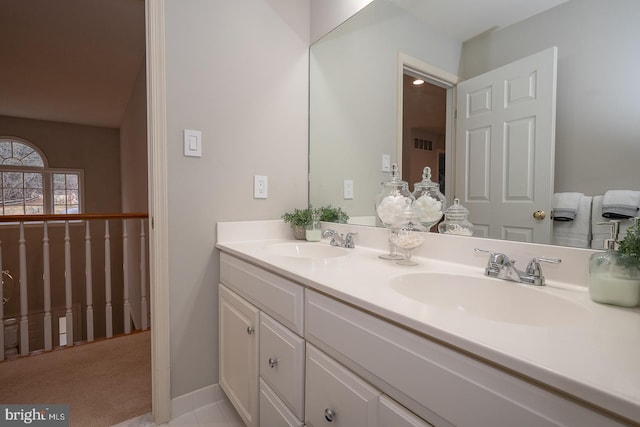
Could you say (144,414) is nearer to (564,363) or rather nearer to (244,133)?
(244,133)

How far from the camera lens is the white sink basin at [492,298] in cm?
71


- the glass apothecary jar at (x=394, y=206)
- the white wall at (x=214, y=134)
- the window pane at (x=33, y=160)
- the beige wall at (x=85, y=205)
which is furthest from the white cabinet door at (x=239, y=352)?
the window pane at (x=33, y=160)

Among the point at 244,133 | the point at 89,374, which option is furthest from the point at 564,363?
the point at 89,374

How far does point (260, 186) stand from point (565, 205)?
126 cm

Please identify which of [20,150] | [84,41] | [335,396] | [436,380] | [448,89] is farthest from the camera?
[20,150]

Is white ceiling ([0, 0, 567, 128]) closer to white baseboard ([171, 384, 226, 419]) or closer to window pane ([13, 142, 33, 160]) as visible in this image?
window pane ([13, 142, 33, 160])

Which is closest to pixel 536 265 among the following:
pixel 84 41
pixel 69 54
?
pixel 84 41

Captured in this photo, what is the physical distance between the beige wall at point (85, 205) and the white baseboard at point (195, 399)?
387 centimetres

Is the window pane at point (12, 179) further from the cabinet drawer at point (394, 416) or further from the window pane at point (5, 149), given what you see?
the cabinet drawer at point (394, 416)

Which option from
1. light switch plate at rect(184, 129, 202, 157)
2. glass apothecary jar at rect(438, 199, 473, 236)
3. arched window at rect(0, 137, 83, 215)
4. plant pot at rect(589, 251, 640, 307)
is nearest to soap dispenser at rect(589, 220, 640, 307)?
plant pot at rect(589, 251, 640, 307)

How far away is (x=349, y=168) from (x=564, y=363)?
1373 millimetres

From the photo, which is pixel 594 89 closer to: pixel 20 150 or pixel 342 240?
pixel 342 240

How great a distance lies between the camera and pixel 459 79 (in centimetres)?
113

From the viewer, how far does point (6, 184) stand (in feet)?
17.0
